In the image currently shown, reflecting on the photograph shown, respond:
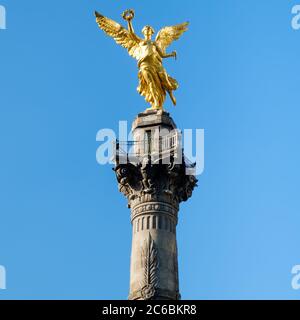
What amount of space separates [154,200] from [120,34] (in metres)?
9.29

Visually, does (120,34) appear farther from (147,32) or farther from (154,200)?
(154,200)

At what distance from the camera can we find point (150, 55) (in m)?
37.9

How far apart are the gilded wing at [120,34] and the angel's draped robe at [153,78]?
2.38ft

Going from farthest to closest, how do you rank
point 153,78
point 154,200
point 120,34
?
point 120,34, point 153,78, point 154,200

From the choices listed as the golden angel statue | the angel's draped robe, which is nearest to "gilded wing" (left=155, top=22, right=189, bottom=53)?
the golden angel statue

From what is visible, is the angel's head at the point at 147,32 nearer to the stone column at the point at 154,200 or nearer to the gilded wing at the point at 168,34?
the gilded wing at the point at 168,34

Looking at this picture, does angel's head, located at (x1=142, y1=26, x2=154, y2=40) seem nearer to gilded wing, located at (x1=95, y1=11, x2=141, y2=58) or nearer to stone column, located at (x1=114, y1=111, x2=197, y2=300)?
gilded wing, located at (x1=95, y1=11, x2=141, y2=58)

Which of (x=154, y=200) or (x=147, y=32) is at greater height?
(x=147, y=32)

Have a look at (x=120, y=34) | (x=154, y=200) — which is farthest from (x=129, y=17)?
(x=154, y=200)

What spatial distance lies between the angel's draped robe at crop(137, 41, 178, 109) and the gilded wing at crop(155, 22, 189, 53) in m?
1.09
